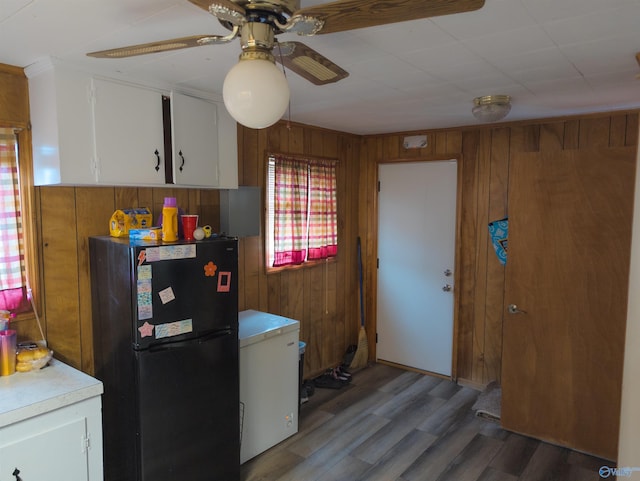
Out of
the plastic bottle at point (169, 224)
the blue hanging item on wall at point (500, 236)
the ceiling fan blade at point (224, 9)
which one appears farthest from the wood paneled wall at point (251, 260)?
the blue hanging item on wall at point (500, 236)

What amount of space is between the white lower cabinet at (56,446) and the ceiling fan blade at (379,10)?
1852 millimetres

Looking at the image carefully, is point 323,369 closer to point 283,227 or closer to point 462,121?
point 283,227

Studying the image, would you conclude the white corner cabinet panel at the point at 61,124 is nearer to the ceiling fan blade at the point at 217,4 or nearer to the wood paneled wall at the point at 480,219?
the ceiling fan blade at the point at 217,4

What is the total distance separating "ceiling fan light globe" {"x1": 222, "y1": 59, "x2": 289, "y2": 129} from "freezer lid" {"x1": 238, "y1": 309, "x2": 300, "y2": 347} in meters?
1.84

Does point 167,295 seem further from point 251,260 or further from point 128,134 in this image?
point 251,260

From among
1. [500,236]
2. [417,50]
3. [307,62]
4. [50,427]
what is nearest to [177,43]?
[307,62]

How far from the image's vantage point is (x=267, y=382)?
9.52 feet

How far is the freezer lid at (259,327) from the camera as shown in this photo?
2768 millimetres

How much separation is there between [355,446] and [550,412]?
54.8 inches

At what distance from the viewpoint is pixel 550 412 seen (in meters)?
3.09

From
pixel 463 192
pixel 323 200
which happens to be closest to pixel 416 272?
pixel 463 192

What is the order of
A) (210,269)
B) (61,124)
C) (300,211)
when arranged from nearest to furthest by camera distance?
(61,124)
(210,269)
(300,211)

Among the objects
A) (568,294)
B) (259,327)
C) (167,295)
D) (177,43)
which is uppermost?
(177,43)

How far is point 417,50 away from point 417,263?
2629mm
